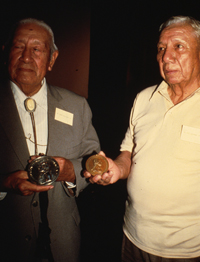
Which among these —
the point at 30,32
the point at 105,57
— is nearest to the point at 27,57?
the point at 30,32

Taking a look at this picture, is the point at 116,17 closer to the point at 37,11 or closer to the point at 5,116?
the point at 37,11

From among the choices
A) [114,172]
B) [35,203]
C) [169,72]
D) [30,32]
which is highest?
[30,32]

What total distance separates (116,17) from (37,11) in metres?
1.47

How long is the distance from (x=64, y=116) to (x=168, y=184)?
119 centimetres

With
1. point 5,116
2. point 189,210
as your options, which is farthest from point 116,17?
point 189,210

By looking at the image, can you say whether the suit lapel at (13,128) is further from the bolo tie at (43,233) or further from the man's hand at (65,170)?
the man's hand at (65,170)

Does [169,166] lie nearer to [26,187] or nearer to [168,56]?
[168,56]

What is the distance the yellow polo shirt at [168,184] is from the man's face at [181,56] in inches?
6.9

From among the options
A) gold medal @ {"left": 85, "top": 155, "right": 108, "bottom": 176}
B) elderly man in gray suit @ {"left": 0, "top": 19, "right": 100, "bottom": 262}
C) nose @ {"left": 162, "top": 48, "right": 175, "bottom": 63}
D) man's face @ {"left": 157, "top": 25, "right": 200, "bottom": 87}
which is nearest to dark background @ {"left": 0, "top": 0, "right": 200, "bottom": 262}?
elderly man in gray suit @ {"left": 0, "top": 19, "right": 100, "bottom": 262}

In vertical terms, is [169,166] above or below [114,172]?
above

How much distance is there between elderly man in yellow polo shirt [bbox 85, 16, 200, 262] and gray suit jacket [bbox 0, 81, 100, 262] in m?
0.41

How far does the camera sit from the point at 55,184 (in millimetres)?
1609

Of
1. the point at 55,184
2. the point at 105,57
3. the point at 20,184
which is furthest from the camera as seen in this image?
the point at 105,57

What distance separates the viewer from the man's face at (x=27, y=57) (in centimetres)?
157
